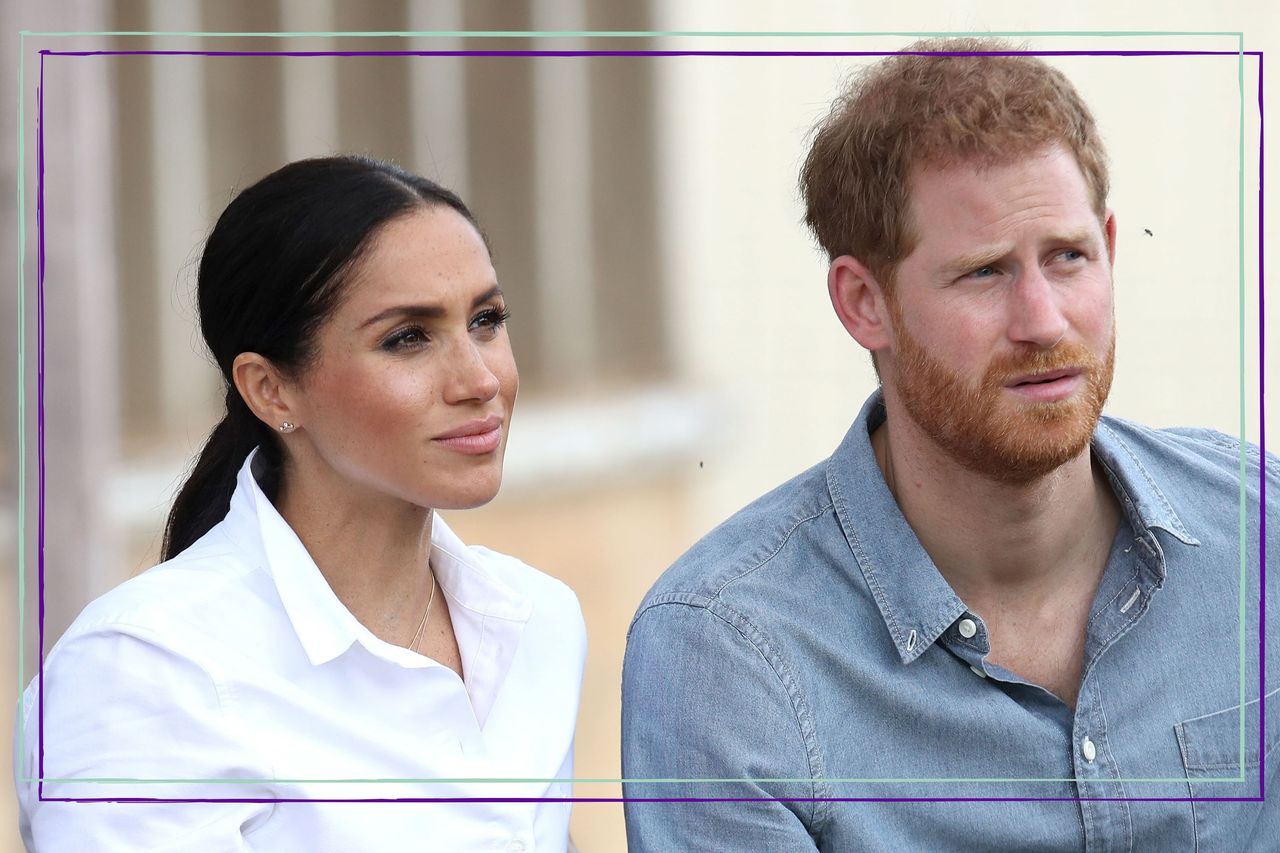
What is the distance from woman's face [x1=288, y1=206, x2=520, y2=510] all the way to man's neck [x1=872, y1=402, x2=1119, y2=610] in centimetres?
49

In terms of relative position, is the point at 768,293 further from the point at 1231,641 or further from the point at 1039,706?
the point at 1231,641

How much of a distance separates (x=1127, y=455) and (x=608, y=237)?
647mm

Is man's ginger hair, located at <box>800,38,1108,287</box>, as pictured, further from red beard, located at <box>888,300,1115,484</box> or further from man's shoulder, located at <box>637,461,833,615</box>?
man's shoulder, located at <box>637,461,833,615</box>

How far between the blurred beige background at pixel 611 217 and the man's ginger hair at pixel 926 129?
0.04m

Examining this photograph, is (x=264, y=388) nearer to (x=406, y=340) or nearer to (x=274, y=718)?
(x=406, y=340)

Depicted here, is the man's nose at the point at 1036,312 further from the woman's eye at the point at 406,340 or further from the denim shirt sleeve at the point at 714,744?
the woman's eye at the point at 406,340

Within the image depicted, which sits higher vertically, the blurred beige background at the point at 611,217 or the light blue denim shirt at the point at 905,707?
the blurred beige background at the point at 611,217

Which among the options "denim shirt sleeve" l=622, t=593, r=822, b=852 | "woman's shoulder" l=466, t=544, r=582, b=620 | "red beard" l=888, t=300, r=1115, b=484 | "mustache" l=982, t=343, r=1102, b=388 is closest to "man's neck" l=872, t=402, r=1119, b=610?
"red beard" l=888, t=300, r=1115, b=484

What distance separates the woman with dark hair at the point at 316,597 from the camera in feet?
4.54


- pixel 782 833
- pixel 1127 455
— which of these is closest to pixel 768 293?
pixel 1127 455

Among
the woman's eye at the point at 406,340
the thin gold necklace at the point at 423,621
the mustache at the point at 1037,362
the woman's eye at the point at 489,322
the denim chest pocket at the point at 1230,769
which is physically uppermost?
the woman's eye at the point at 489,322

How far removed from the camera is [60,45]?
1661 millimetres

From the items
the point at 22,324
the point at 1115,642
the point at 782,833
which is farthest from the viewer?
the point at 22,324

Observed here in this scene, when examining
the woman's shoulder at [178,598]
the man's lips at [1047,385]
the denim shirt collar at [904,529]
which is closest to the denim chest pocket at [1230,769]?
the denim shirt collar at [904,529]
